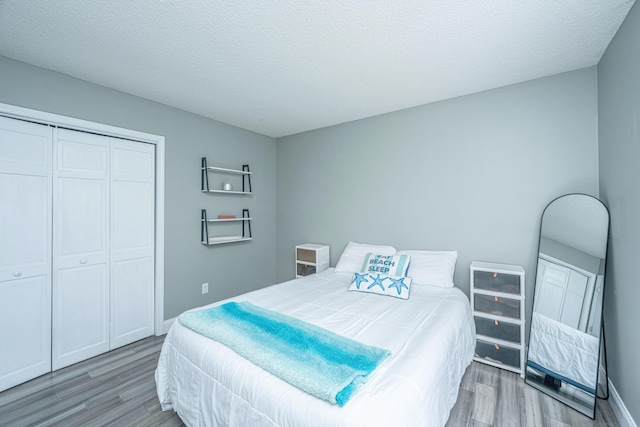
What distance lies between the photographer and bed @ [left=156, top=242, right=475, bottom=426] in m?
1.10

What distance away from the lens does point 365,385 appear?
1.17 meters

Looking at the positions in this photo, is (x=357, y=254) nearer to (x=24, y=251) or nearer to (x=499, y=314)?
(x=499, y=314)

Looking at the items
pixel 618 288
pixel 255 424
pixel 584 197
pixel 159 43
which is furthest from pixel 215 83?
pixel 618 288

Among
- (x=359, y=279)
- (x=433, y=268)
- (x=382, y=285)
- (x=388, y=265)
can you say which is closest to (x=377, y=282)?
(x=382, y=285)

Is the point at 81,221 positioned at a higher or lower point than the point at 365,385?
higher

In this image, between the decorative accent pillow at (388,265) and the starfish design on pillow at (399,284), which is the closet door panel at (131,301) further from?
the starfish design on pillow at (399,284)

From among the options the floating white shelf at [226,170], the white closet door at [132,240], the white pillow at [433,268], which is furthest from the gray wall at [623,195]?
the white closet door at [132,240]

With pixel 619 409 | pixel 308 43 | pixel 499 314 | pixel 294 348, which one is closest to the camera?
pixel 294 348

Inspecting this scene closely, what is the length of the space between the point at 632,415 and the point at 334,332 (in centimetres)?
185

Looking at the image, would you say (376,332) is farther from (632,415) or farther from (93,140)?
(93,140)

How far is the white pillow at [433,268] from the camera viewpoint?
2586mm

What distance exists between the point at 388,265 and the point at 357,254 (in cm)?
57

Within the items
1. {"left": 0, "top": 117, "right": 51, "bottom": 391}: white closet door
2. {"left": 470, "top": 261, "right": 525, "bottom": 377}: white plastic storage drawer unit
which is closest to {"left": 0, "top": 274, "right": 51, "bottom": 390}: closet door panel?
{"left": 0, "top": 117, "right": 51, "bottom": 391}: white closet door

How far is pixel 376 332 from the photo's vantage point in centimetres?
171
